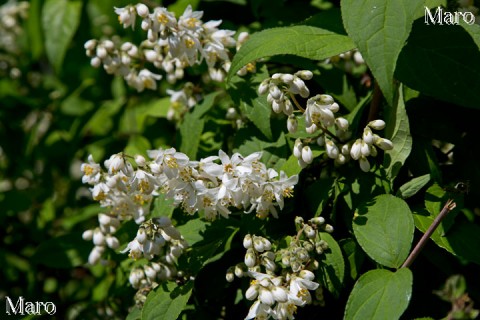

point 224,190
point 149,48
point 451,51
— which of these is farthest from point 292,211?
point 149,48

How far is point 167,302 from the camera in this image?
261 cm

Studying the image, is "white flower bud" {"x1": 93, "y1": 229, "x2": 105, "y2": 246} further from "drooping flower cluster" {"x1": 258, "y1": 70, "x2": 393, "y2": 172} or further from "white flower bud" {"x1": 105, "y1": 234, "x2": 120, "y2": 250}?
"drooping flower cluster" {"x1": 258, "y1": 70, "x2": 393, "y2": 172}

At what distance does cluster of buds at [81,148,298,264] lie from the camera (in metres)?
2.43

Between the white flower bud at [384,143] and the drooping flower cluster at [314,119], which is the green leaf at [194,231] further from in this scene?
the white flower bud at [384,143]

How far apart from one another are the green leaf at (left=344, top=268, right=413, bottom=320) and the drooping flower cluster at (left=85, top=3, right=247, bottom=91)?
4.32 ft

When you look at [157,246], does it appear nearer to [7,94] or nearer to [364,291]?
[364,291]

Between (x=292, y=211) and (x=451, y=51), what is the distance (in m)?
0.99

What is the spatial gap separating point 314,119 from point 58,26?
2.50 metres

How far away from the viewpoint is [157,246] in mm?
2559

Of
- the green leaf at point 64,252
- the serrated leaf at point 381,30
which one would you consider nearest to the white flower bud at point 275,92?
the serrated leaf at point 381,30

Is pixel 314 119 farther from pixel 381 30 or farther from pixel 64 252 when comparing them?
pixel 64 252

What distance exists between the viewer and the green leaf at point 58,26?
4184 millimetres

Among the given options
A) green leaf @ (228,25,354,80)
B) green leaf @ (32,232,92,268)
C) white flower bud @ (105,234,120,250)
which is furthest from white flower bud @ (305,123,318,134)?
green leaf @ (32,232,92,268)

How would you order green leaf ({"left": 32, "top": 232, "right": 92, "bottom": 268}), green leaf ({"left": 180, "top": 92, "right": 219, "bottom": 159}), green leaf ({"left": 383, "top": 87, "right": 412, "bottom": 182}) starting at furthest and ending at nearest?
green leaf ({"left": 32, "top": 232, "right": 92, "bottom": 268})
green leaf ({"left": 180, "top": 92, "right": 219, "bottom": 159})
green leaf ({"left": 383, "top": 87, "right": 412, "bottom": 182})
